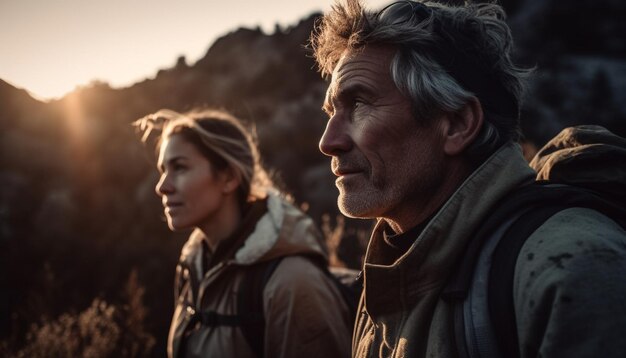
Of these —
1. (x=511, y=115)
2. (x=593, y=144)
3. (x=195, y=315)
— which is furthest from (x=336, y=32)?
(x=195, y=315)

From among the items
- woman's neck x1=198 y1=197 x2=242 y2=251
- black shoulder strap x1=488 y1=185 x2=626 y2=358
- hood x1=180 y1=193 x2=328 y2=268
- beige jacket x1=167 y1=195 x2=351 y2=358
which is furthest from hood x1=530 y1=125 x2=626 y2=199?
woman's neck x1=198 y1=197 x2=242 y2=251

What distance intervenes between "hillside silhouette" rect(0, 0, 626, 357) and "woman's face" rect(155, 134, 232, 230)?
1.00 metres

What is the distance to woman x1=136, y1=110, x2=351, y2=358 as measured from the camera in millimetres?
2559

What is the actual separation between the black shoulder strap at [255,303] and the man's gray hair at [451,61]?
1582mm

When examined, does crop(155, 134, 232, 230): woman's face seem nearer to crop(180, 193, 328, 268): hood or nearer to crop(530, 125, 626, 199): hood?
crop(180, 193, 328, 268): hood

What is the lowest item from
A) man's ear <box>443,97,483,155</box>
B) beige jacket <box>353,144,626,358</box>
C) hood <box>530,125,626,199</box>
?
beige jacket <box>353,144,626,358</box>

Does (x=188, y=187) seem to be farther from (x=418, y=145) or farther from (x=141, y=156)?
(x=141, y=156)

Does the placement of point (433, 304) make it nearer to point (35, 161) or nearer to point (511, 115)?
point (511, 115)

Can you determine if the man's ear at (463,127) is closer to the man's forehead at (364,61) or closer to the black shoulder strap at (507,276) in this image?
the man's forehead at (364,61)

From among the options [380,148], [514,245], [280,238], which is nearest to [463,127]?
[380,148]

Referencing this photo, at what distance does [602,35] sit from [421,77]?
31.1 m

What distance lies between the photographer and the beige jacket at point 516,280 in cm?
91

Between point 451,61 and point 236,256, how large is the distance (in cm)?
189

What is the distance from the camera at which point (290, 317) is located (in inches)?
98.3
